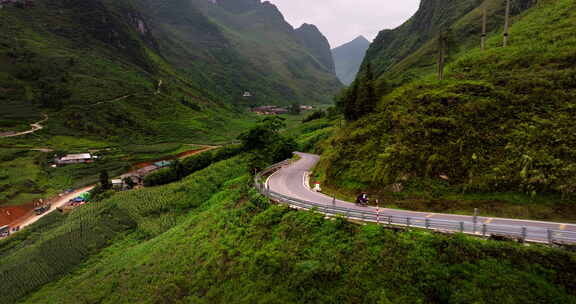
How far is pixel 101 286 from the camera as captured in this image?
82.1 ft

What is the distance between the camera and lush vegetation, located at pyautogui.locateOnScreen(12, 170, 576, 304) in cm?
1187

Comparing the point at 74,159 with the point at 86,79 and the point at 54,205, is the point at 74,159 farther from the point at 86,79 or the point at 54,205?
the point at 86,79

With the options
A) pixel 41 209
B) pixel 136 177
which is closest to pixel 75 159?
pixel 136 177

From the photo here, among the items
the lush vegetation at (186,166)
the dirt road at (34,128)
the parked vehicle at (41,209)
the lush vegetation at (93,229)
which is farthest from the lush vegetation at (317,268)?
the dirt road at (34,128)

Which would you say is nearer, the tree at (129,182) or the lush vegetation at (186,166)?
the lush vegetation at (186,166)

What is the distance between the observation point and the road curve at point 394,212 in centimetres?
1395

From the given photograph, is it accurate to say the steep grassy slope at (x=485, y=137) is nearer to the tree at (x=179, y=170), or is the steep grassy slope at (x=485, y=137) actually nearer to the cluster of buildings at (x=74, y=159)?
the tree at (x=179, y=170)

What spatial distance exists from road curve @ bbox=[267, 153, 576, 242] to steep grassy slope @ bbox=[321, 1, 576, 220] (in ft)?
3.42

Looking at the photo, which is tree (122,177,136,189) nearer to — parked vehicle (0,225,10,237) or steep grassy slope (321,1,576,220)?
parked vehicle (0,225,10,237)

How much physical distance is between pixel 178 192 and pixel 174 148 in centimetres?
4891

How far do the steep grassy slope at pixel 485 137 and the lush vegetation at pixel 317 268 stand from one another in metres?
5.68

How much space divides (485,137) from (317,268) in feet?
54.2

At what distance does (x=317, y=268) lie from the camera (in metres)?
15.0

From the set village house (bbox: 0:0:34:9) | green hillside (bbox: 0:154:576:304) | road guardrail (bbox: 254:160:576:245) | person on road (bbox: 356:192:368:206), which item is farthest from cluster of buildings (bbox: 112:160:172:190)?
village house (bbox: 0:0:34:9)
